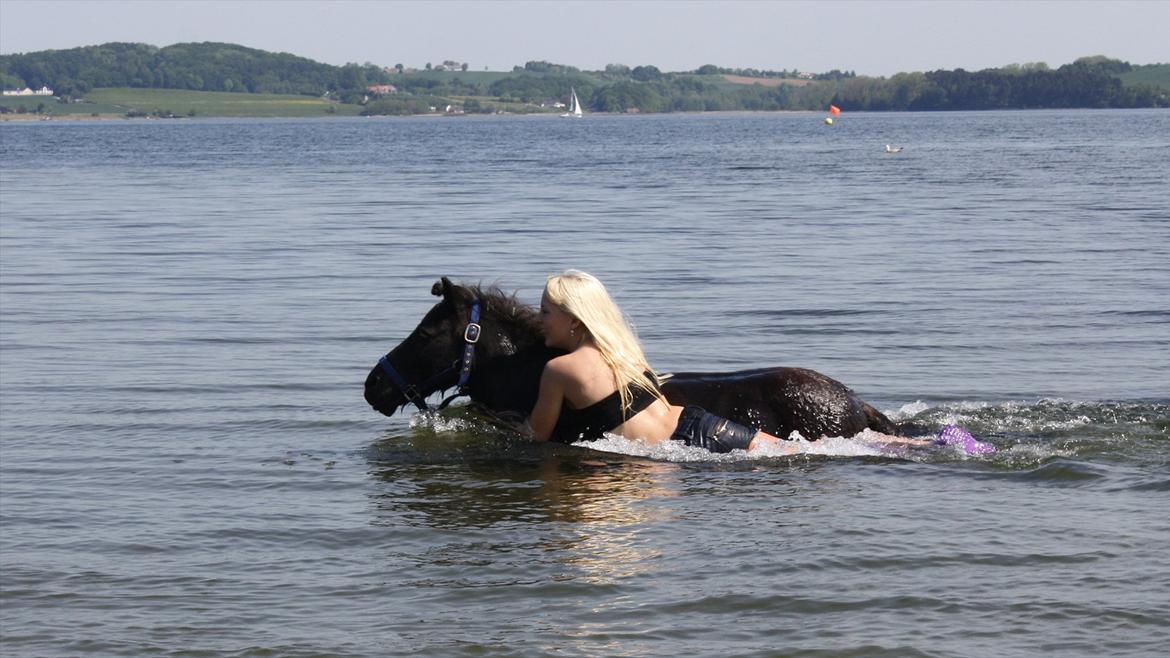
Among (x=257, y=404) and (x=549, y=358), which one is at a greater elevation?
(x=549, y=358)

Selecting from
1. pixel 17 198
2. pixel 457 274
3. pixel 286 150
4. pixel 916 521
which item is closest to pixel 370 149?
pixel 286 150

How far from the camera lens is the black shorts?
9477 millimetres

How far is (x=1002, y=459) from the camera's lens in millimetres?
9531

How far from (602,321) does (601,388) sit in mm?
483

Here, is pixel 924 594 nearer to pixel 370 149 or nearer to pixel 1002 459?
pixel 1002 459

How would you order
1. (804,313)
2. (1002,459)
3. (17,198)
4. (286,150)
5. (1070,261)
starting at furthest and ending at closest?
(286,150), (17,198), (1070,261), (804,313), (1002,459)

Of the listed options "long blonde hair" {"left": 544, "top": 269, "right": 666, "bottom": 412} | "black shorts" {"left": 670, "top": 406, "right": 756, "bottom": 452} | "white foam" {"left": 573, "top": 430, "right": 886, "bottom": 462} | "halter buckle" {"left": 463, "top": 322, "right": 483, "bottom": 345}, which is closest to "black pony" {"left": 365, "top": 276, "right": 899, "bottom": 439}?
"halter buckle" {"left": 463, "top": 322, "right": 483, "bottom": 345}

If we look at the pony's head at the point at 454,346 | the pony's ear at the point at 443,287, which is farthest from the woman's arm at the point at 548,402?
the pony's ear at the point at 443,287

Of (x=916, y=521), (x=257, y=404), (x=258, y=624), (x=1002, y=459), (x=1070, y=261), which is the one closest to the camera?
(x=258, y=624)

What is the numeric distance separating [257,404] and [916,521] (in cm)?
610

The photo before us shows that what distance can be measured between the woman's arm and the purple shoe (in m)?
2.49

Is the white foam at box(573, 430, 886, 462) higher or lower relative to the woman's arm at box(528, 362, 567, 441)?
lower

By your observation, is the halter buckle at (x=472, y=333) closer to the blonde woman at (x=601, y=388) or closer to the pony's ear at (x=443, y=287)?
the pony's ear at (x=443, y=287)

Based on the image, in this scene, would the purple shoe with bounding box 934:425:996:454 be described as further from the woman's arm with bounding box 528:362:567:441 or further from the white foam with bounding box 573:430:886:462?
the woman's arm with bounding box 528:362:567:441
